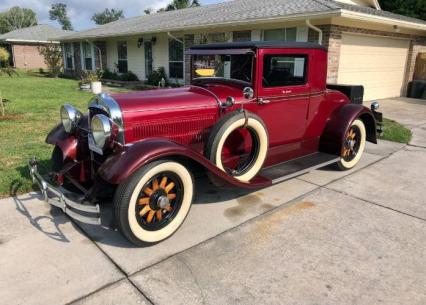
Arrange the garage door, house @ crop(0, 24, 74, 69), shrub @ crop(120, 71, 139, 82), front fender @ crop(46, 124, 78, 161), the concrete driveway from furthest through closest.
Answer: house @ crop(0, 24, 74, 69) < shrub @ crop(120, 71, 139, 82) < the garage door < front fender @ crop(46, 124, 78, 161) < the concrete driveway

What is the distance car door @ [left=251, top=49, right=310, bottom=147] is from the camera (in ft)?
13.2

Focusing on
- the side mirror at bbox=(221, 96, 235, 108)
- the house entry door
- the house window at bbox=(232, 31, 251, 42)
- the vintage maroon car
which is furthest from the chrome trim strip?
the house entry door

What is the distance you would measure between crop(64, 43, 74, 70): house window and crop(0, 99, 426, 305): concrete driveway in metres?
24.0

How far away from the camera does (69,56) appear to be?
85.3 feet

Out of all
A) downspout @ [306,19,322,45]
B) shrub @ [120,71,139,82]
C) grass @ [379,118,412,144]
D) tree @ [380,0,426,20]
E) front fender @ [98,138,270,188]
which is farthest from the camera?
tree @ [380,0,426,20]

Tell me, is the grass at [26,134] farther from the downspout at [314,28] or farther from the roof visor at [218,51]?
the downspout at [314,28]

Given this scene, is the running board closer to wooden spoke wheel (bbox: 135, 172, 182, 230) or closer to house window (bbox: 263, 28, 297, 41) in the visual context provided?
wooden spoke wheel (bbox: 135, 172, 182, 230)

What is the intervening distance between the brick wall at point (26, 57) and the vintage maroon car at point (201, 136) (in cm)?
3473

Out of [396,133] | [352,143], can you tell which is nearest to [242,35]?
[396,133]

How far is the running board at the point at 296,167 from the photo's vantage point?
404cm

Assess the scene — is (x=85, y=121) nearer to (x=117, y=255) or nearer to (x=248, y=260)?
(x=117, y=255)

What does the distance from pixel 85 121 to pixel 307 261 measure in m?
2.75

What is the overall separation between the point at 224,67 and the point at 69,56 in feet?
82.0

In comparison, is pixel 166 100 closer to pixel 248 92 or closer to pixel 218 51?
pixel 248 92
